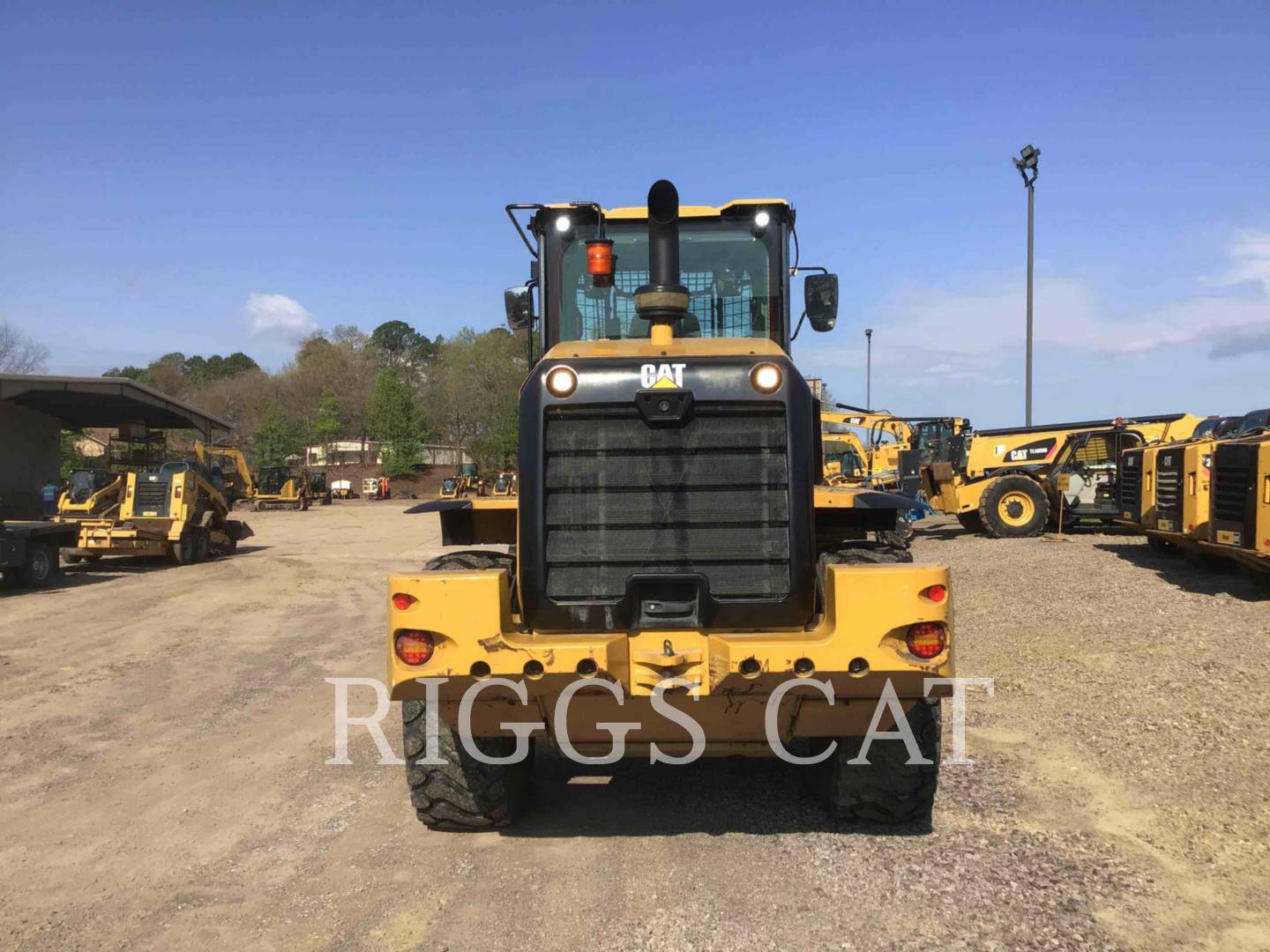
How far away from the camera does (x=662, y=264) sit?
4.78 metres

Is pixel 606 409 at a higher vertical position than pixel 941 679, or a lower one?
higher

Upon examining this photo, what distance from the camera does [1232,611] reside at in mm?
9062

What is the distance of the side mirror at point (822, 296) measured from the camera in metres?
5.74

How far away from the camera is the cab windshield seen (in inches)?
221

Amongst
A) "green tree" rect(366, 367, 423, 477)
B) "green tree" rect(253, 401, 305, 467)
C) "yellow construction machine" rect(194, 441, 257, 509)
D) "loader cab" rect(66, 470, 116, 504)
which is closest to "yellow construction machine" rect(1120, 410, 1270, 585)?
"loader cab" rect(66, 470, 116, 504)

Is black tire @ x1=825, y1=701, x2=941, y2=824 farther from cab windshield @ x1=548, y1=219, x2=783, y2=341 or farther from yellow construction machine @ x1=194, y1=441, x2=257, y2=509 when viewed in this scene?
yellow construction machine @ x1=194, y1=441, x2=257, y2=509

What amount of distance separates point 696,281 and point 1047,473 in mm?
15213

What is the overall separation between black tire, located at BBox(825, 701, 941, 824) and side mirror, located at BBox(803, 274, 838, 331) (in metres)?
2.53

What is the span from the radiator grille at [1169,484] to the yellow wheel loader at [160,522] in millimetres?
16986

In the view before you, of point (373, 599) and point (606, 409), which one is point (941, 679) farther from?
point (373, 599)

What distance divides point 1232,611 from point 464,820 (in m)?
7.98

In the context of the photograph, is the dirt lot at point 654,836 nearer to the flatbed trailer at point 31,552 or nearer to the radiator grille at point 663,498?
the radiator grille at point 663,498

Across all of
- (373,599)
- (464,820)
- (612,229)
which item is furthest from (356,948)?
(373,599)

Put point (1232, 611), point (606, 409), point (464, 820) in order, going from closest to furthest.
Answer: point (606, 409) → point (464, 820) → point (1232, 611)
